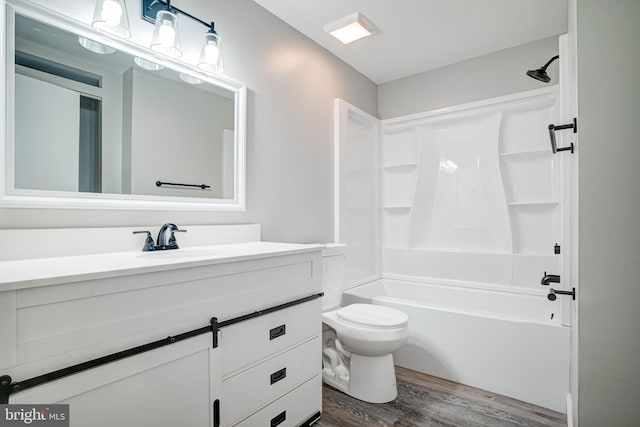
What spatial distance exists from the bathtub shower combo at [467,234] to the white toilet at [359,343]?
1.49 feet

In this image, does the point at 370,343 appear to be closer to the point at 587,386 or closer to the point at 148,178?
the point at 587,386

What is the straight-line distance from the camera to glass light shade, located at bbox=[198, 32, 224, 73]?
171 cm

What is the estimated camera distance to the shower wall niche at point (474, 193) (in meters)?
2.57

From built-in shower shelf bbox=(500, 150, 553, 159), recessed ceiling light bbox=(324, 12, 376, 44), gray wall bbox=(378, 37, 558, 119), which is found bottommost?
built-in shower shelf bbox=(500, 150, 553, 159)

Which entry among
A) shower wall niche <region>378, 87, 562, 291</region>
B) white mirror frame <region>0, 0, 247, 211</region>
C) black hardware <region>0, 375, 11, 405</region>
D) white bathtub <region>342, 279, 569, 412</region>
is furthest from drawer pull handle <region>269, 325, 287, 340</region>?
shower wall niche <region>378, 87, 562, 291</region>

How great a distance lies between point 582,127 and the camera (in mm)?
975

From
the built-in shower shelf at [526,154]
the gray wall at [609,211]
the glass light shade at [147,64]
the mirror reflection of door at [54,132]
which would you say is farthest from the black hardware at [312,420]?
the built-in shower shelf at [526,154]

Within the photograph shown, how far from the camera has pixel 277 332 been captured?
1.47m

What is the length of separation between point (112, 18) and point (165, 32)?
0.22 metres

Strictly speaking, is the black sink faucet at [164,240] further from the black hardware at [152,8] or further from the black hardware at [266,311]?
the black hardware at [152,8]

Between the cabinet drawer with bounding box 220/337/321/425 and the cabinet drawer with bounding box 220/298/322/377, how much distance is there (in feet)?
0.13

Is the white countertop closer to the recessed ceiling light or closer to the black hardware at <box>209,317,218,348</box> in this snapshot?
the black hardware at <box>209,317,218,348</box>

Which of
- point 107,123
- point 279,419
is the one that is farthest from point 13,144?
point 279,419

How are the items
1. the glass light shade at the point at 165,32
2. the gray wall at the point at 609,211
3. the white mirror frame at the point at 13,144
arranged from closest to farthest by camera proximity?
the gray wall at the point at 609,211, the white mirror frame at the point at 13,144, the glass light shade at the point at 165,32
